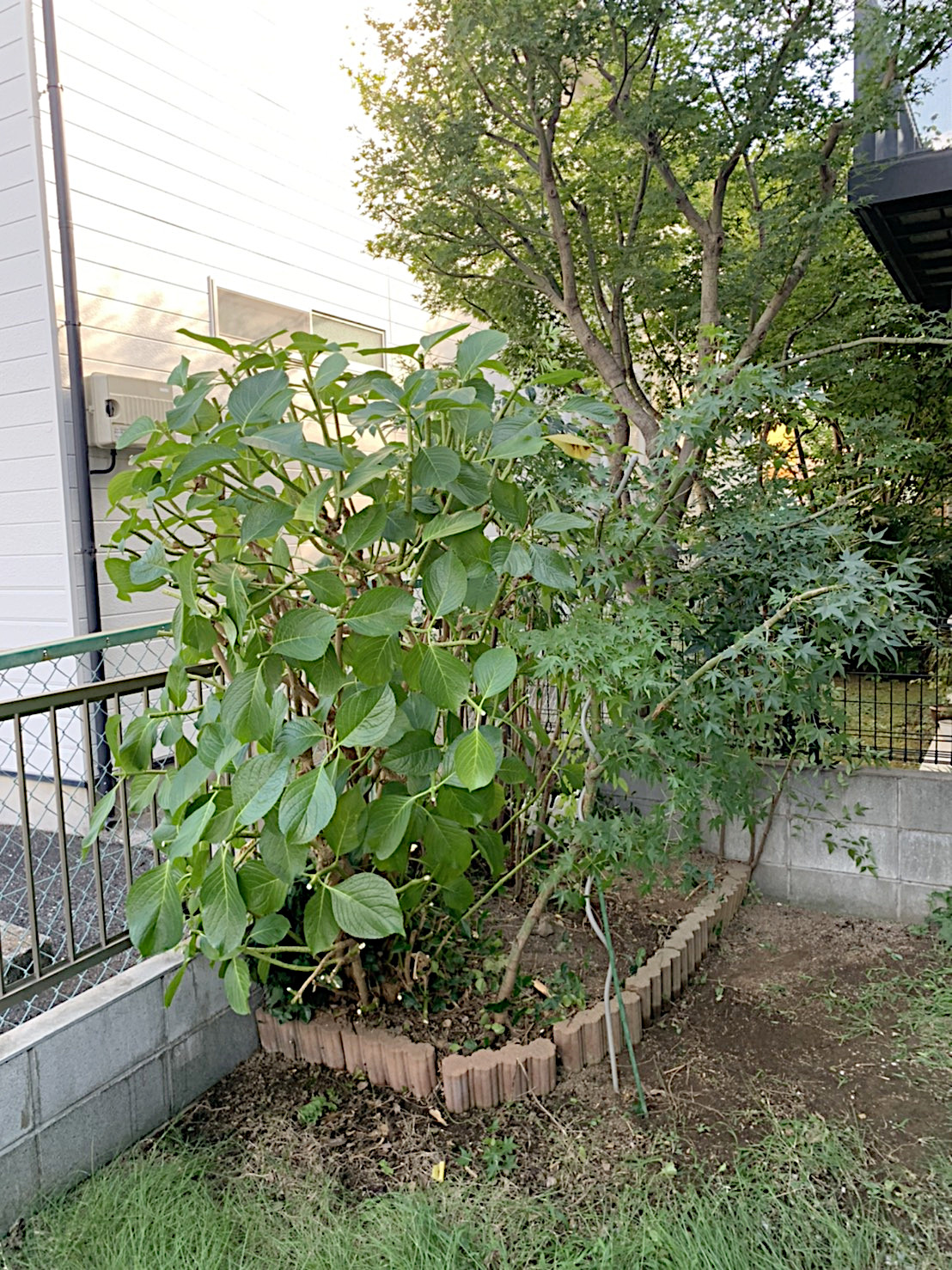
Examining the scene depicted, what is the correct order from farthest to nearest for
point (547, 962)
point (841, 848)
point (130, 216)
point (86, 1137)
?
point (130, 216), point (841, 848), point (547, 962), point (86, 1137)

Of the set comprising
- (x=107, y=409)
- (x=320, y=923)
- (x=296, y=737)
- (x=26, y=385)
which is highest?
(x=26, y=385)

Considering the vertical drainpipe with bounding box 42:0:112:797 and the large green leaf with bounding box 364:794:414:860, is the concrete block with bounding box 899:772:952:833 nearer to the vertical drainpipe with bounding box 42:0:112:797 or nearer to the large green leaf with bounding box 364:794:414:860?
the large green leaf with bounding box 364:794:414:860

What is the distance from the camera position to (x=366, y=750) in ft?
7.42

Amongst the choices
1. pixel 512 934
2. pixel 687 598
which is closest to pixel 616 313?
pixel 687 598

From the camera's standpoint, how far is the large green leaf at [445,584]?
179 cm

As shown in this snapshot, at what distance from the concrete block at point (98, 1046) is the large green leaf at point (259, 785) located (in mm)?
671

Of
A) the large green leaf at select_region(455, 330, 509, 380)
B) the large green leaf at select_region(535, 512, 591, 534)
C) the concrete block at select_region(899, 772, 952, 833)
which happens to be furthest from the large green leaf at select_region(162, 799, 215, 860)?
the concrete block at select_region(899, 772, 952, 833)

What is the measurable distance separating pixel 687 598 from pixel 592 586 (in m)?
0.36

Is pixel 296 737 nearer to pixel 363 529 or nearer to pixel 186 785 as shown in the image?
pixel 186 785

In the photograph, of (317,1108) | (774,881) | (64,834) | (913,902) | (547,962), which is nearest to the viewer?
(64,834)

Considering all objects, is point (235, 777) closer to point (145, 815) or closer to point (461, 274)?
point (145, 815)

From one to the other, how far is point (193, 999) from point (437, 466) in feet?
4.99

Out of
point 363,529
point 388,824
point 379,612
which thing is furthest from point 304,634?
point 388,824

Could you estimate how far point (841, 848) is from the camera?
3.41 m
